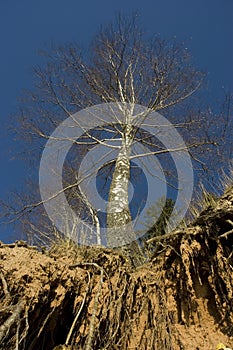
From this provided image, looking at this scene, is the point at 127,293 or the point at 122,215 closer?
the point at 127,293

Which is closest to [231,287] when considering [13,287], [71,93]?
[13,287]

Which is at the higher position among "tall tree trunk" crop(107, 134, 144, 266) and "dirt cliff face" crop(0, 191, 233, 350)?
"tall tree trunk" crop(107, 134, 144, 266)

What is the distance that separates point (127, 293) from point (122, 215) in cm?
246

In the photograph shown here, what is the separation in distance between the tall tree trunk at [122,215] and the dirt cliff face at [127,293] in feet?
2.85

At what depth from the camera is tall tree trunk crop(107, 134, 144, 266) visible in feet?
15.0

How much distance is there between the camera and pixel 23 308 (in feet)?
8.21

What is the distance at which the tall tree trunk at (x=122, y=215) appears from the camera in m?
4.58

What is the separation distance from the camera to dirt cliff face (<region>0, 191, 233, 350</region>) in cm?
272

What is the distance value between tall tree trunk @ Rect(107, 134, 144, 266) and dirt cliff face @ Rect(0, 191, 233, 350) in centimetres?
87

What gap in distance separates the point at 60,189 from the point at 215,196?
13.9 ft

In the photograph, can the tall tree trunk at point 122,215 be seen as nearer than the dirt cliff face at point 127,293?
No

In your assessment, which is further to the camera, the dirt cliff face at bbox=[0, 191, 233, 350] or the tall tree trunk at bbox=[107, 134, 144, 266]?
the tall tree trunk at bbox=[107, 134, 144, 266]

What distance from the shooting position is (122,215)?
5598 mm

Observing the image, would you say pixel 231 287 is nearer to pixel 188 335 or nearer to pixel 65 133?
pixel 188 335
